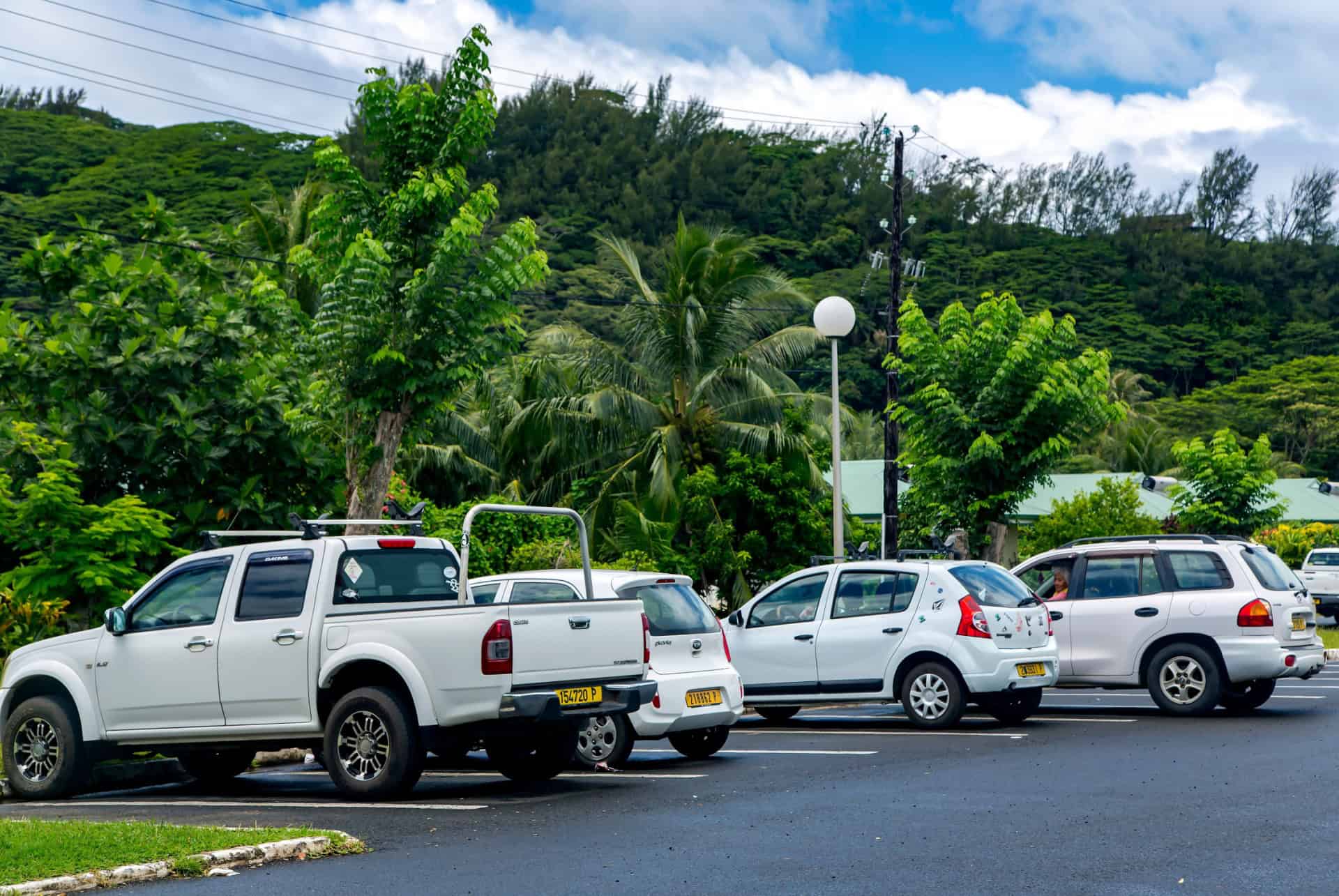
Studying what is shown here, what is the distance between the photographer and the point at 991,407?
80.9 feet

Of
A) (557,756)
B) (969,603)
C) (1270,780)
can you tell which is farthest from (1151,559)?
(557,756)

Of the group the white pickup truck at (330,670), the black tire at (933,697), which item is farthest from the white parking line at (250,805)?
the black tire at (933,697)

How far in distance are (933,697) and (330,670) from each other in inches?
263

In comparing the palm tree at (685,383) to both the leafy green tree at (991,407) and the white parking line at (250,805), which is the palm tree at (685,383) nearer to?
the leafy green tree at (991,407)

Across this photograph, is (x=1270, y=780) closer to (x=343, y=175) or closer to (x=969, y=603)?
(x=969, y=603)

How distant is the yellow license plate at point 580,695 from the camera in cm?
1052

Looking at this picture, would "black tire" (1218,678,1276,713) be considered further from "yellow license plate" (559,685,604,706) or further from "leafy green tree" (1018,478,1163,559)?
"leafy green tree" (1018,478,1163,559)

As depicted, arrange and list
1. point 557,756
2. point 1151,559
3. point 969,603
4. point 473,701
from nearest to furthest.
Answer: point 473,701 < point 557,756 < point 969,603 < point 1151,559

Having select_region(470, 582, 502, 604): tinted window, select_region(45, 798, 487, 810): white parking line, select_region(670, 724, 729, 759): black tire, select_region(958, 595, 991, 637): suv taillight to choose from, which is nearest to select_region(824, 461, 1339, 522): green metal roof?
select_region(958, 595, 991, 637): suv taillight

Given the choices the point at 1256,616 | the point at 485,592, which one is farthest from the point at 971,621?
the point at 485,592

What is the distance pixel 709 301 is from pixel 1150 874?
2544 centimetres

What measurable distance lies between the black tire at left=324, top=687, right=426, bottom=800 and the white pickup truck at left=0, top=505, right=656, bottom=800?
0.01 meters

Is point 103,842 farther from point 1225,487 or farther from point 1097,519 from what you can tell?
point 1225,487

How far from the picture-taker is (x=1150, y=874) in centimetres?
747
